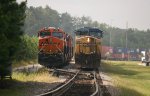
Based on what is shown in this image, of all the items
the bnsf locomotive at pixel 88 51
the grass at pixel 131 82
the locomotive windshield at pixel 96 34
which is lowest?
the grass at pixel 131 82

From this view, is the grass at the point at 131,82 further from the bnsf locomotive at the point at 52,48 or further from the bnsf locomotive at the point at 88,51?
the bnsf locomotive at the point at 52,48

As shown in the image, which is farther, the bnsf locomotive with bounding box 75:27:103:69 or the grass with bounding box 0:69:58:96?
the bnsf locomotive with bounding box 75:27:103:69

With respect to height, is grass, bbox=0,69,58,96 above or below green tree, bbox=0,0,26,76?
below

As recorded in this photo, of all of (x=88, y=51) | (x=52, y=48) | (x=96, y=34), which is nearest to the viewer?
(x=52, y=48)

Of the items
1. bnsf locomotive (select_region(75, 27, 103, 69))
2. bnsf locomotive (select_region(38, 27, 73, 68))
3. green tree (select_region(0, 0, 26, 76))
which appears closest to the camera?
green tree (select_region(0, 0, 26, 76))

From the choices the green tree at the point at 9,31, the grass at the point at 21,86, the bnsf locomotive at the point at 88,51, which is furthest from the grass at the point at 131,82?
the green tree at the point at 9,31

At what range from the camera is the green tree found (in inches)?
724

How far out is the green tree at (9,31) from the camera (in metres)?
18.4

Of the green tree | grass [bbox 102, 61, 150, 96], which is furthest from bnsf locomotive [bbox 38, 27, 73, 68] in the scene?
the green tree

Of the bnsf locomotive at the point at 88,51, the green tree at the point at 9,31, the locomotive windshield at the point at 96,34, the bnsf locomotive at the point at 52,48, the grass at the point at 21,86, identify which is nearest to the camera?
the green tree at the point at 9,31

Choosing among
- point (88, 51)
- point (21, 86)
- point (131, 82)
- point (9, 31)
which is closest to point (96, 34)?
point (88, 51)

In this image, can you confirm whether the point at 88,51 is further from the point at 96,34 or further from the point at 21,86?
the point at 21,86

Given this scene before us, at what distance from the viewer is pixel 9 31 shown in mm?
19875

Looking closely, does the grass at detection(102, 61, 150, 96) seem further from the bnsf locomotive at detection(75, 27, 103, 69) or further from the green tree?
the green tree
